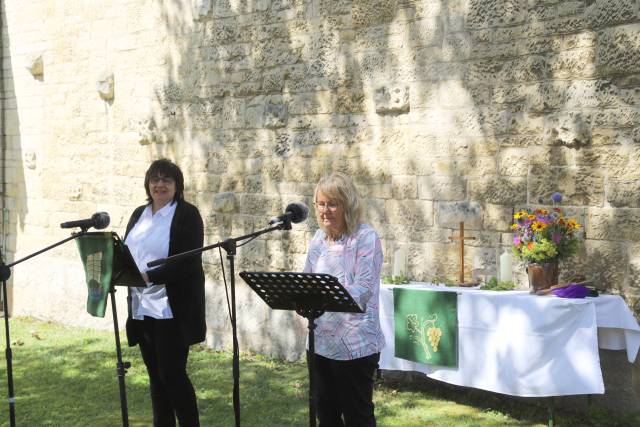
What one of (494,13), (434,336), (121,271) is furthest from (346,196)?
(494,13)

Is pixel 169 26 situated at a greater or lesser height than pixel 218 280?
greater

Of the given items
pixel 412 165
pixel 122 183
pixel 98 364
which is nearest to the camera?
pixel 412 165

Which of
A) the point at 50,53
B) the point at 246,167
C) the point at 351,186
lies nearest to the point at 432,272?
the point at 246,167

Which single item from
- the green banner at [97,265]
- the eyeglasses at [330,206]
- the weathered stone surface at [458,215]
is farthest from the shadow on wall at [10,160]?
the eyeglasses at [330,206]

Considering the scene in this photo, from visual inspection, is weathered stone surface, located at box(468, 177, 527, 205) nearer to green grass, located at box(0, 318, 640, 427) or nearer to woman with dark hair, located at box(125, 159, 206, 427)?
green grass, located at box(0, 318, 640, 427)

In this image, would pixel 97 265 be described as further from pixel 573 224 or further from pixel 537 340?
pixel 573 224

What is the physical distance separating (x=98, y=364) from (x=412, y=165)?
11.6 ft

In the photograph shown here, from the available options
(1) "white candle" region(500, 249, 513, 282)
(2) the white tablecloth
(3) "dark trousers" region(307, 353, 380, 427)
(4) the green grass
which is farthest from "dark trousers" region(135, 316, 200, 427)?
(1) "white candle" region(500, 249, 513, 282)

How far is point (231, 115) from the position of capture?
9.05 meters

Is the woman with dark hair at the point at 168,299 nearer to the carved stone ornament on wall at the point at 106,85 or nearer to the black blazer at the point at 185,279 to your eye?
the black blazer at the point at 185,279

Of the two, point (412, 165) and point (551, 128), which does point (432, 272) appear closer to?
point (412, 165)

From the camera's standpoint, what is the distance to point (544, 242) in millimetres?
6285

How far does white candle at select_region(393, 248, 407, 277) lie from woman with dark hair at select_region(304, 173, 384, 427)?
106 inches

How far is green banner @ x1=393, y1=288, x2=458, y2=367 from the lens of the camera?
6.70 m
